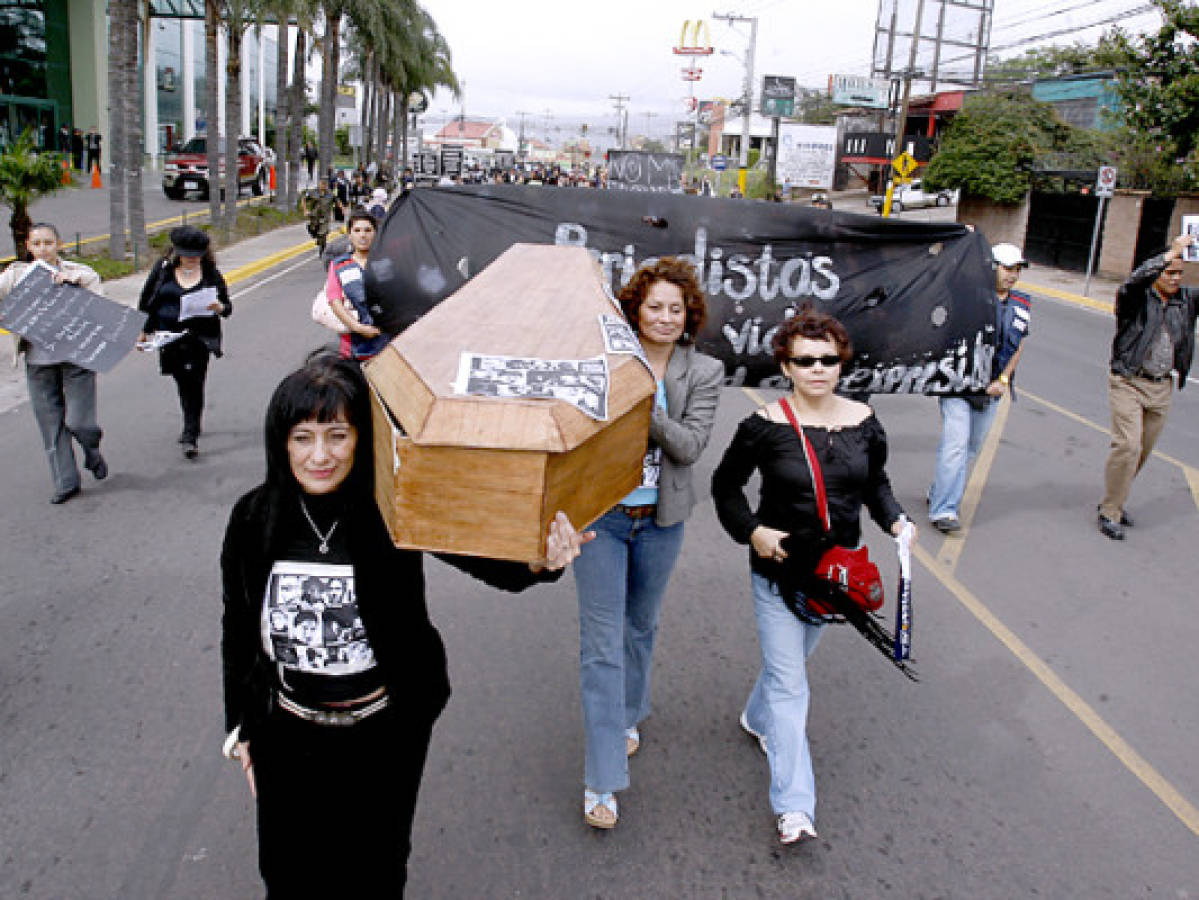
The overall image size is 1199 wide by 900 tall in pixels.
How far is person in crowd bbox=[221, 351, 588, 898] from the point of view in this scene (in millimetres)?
2291

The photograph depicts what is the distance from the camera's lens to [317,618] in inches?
91.5

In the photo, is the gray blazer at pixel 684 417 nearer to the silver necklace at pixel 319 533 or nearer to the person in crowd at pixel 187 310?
the silver necklace at pixel 319 533

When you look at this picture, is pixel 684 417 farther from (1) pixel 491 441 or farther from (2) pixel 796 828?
(1) pixel 491 441

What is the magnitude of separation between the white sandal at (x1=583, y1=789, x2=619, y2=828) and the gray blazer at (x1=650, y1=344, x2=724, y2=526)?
958 mm

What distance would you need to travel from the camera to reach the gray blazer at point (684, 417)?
3.26 metres

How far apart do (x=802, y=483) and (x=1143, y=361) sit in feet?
14.5

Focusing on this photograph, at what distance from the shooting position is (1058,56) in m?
56.1

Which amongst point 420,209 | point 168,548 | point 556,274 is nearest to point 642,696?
point 556,274

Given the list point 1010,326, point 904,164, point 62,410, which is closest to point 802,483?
point 1010,326

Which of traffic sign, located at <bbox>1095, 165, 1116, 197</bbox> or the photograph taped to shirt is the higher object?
traffic sign, located at <bbox>1095, 165, 1116, 197</bbox>

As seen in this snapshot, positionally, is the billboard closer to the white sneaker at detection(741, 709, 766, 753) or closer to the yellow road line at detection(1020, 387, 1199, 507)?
the yellow road line at detection(1020, 387, 1199, 507)

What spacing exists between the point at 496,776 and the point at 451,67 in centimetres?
6507

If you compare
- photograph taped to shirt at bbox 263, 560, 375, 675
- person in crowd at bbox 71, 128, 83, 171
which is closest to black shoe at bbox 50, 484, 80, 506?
photograph taped to shirt at bbox 263, 560, 375, 675

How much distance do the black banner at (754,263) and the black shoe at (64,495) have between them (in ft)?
9.67
